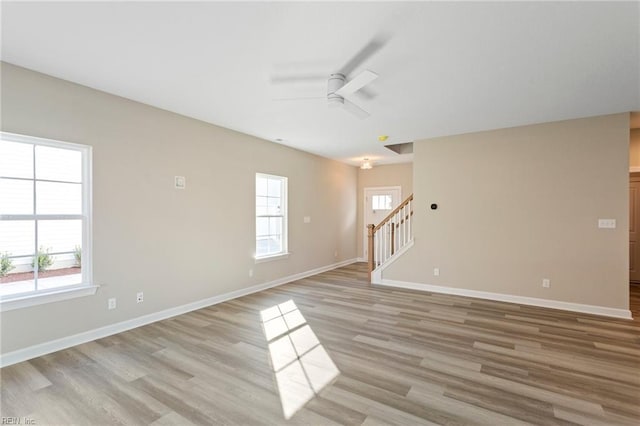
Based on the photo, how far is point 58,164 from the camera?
10.1 ft

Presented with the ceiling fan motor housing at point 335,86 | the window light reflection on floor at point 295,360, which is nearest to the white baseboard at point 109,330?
the window light reflection on floor at point 295,360

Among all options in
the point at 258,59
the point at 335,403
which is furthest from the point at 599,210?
the point at 258,59

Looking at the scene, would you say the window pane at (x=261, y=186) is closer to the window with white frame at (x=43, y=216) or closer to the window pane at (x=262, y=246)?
the window pane at (x=262, y=246)

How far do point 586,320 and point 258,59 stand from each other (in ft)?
16.6

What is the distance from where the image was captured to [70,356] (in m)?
2.85

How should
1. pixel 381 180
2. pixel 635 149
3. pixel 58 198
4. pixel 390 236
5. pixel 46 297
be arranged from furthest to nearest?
pixel 381 180 < pixel 390 236 < pixel 635 149 < pixel 58 198 < pixel 46 297

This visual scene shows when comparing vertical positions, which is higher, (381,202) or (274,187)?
(274,187)

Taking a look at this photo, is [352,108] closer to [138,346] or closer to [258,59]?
[258,59]

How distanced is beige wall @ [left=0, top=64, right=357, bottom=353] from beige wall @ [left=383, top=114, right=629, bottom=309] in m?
2.99

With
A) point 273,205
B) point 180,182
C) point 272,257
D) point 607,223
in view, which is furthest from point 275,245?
point 607,223

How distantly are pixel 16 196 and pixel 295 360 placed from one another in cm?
307

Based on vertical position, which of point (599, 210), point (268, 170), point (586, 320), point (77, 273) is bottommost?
point (586, 320)

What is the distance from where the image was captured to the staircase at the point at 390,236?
5.73 meters

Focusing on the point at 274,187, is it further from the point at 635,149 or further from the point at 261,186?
the point at 635,149
